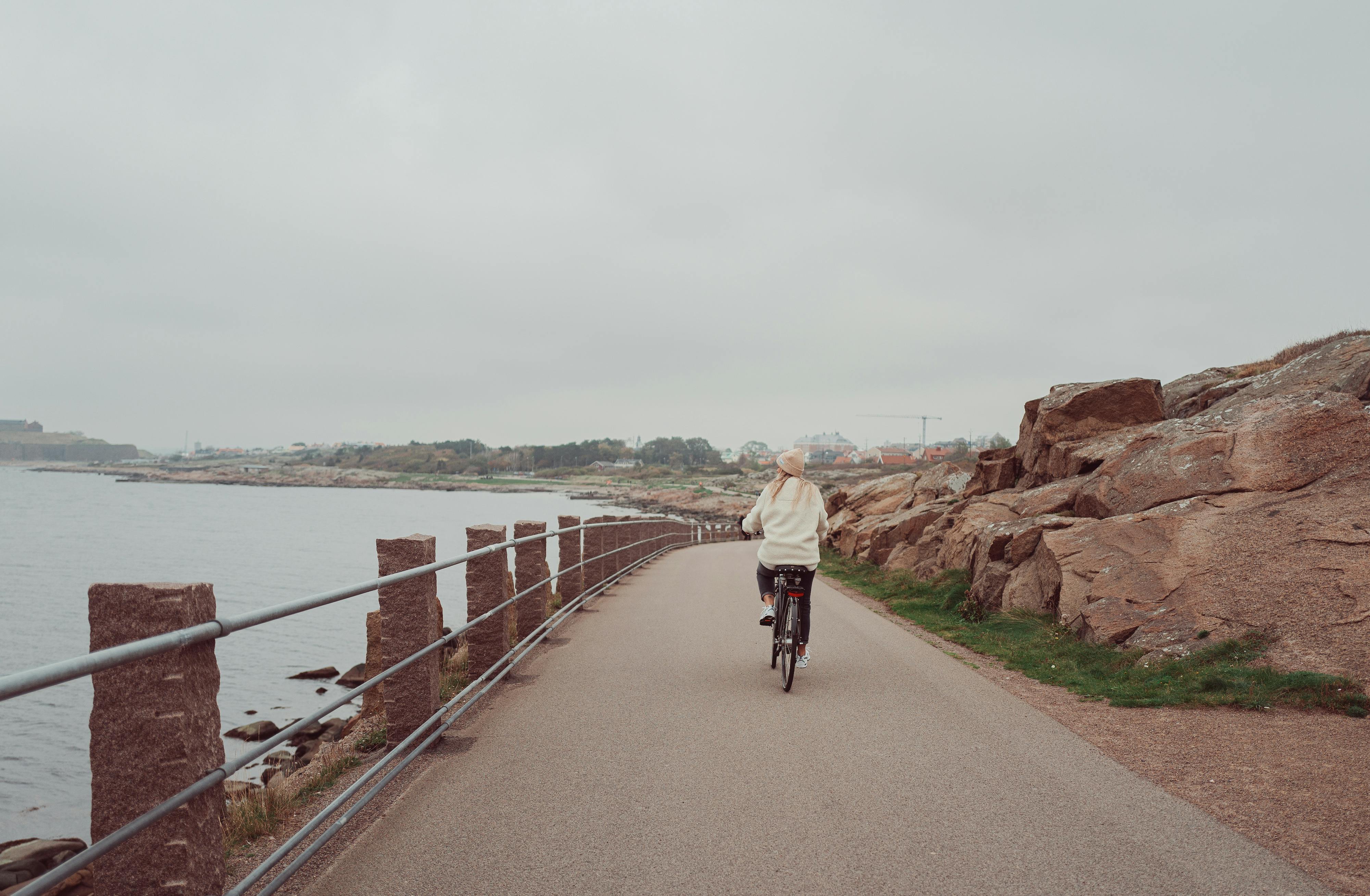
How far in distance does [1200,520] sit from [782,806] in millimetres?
6668

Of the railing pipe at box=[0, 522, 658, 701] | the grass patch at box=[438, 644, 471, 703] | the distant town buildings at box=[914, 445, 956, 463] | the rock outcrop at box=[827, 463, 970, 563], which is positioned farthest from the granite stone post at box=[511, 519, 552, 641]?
the distant town buildings at box=[914, 445, 956, 463]

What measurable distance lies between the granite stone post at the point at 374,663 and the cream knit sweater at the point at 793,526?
4144 mm

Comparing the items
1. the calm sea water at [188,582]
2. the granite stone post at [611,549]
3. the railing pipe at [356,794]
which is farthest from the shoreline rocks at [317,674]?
the railing pipe at [356,794]

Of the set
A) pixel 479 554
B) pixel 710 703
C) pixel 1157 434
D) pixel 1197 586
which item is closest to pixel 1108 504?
pixel 1157 434

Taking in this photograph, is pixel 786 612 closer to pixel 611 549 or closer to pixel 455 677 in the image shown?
pixel 455 677

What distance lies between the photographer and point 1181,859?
3.89 m

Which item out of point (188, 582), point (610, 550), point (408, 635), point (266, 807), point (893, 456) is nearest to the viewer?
point (266, 807)

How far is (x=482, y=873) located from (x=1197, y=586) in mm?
7358

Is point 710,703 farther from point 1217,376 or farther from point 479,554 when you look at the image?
point 1217,376

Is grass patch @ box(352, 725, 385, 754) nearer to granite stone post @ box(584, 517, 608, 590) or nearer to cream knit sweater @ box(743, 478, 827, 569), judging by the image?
cream knit sweater @ box(743, 478, 827, 569)

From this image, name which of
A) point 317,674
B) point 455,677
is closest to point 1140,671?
point 455,677

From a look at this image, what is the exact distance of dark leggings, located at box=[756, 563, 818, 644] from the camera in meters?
7.59

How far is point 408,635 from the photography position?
16.8 ft

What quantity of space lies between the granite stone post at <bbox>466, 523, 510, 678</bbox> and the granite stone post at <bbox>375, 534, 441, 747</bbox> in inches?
43.5
